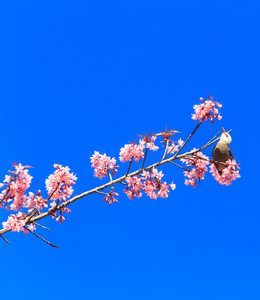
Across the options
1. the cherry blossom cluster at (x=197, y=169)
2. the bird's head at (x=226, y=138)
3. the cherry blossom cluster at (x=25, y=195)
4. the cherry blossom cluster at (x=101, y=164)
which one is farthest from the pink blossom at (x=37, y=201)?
the bird's head at (x=226, y=138)

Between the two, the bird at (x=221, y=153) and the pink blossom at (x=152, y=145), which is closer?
the pink blossom at (x=152, y=145)

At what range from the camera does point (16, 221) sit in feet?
22.9

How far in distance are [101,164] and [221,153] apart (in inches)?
116

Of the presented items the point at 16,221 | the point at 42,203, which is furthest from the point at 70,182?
the point at 16,221

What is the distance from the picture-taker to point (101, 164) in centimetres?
799

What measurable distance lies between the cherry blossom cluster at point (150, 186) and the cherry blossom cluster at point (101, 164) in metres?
0.61

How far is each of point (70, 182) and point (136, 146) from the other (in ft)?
5.82

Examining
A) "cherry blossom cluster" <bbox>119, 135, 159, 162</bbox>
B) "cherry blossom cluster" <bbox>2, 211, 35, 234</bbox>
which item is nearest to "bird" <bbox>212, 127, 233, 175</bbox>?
"cherry blossom cluster" <bbox>119, 135, 159, 162</bbox>

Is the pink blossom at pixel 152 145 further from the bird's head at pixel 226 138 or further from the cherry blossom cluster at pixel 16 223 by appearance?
the cherry blossom cluster at pixel 16 223

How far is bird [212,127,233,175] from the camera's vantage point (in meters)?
7.92

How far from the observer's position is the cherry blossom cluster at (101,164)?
7.99m

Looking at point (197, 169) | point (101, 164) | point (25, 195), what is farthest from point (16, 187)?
point (197, 169)

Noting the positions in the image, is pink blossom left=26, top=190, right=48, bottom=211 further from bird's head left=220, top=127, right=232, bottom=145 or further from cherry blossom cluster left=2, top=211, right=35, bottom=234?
bird's head left=220, top=127, right=232, bottom=145

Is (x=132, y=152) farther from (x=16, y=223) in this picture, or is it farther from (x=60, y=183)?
(x=16, y=223)
